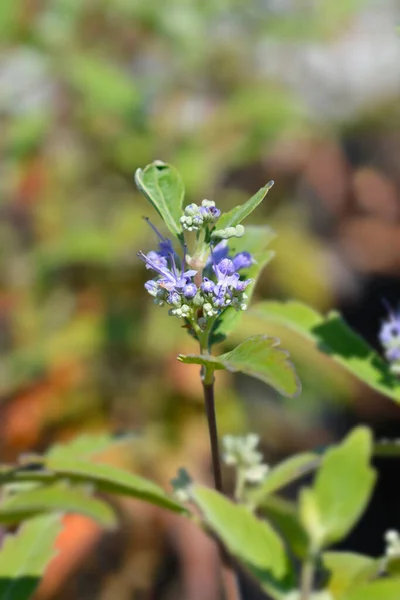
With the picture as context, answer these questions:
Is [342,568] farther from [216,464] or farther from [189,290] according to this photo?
[189,290]

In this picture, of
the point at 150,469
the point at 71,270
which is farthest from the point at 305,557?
the point at 71,270

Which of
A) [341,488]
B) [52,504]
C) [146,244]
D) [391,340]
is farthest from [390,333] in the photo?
[146,244]

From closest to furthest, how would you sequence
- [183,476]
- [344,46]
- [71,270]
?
1. [183,476]
2. [71,270]
3. [344,46]

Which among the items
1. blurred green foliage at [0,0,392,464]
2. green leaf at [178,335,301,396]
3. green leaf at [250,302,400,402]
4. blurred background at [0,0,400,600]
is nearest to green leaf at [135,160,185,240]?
green leaf at [178,335,301,396]

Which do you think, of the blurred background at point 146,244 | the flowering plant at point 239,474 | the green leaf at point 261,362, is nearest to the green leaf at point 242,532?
the flowering plant at point 239,474

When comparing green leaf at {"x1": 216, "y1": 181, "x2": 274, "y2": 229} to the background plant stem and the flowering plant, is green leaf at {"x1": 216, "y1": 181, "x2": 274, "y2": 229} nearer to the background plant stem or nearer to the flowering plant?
the flowering plant

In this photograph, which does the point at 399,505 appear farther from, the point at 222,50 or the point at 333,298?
the point at 222,50

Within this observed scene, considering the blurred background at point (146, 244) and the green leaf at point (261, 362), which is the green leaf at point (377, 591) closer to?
the green leaf at point (261, 362)
